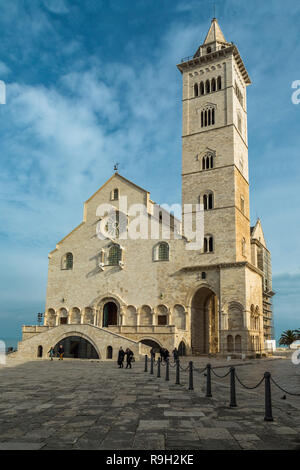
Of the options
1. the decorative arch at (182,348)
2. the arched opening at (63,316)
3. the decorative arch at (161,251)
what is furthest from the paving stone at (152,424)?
the arched opening at (63,316)

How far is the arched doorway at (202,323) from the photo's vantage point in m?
39.2

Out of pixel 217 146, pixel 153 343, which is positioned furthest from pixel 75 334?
pixel 217 146

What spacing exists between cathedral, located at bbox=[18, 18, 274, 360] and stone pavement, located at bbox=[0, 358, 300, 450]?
2116 centimetres

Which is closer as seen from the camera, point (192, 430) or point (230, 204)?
point (192, 430)

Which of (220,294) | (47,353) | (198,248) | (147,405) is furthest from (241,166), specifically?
(147,405)

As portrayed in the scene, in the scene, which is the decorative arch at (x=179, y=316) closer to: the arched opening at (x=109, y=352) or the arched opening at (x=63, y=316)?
the arched opening at (x=109, y=352)

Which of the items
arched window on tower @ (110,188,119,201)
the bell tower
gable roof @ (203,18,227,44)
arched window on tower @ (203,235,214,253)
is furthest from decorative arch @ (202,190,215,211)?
gable roof @ (203,18,227,44)

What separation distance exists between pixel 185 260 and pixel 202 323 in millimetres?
7108

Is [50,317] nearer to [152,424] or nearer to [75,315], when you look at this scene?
[75,315]

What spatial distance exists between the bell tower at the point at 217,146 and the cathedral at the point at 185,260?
0.11 m

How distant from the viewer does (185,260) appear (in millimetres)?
39625
